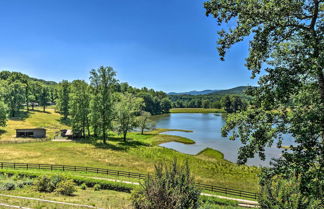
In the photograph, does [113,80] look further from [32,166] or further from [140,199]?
[140,199]

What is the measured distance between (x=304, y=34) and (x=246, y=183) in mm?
23706

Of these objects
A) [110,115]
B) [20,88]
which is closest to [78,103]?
[110,115]

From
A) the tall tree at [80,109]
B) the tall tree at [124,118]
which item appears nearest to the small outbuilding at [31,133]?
the tall tree at [80,109]

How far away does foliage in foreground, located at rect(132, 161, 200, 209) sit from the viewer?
8797mm

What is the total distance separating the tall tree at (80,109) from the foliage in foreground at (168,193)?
145 feet

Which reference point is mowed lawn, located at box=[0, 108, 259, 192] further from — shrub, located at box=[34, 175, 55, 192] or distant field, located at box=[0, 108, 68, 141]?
distant field, located at box=[0, 108, 68, 141]

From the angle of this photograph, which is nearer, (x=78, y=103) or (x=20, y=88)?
(x=78, y=103)

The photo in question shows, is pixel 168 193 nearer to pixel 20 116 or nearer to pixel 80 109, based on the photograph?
pixel 80 109

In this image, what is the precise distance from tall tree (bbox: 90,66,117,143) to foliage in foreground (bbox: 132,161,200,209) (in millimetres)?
37750

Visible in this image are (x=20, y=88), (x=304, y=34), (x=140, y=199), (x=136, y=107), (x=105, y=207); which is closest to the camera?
(x=304, y=34)

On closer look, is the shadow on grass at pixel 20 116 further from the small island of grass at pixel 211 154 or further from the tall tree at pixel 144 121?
the small island of grass at pixel 211 154

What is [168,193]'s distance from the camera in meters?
9.15

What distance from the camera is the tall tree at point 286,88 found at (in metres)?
7.21

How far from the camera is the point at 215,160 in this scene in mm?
37000
